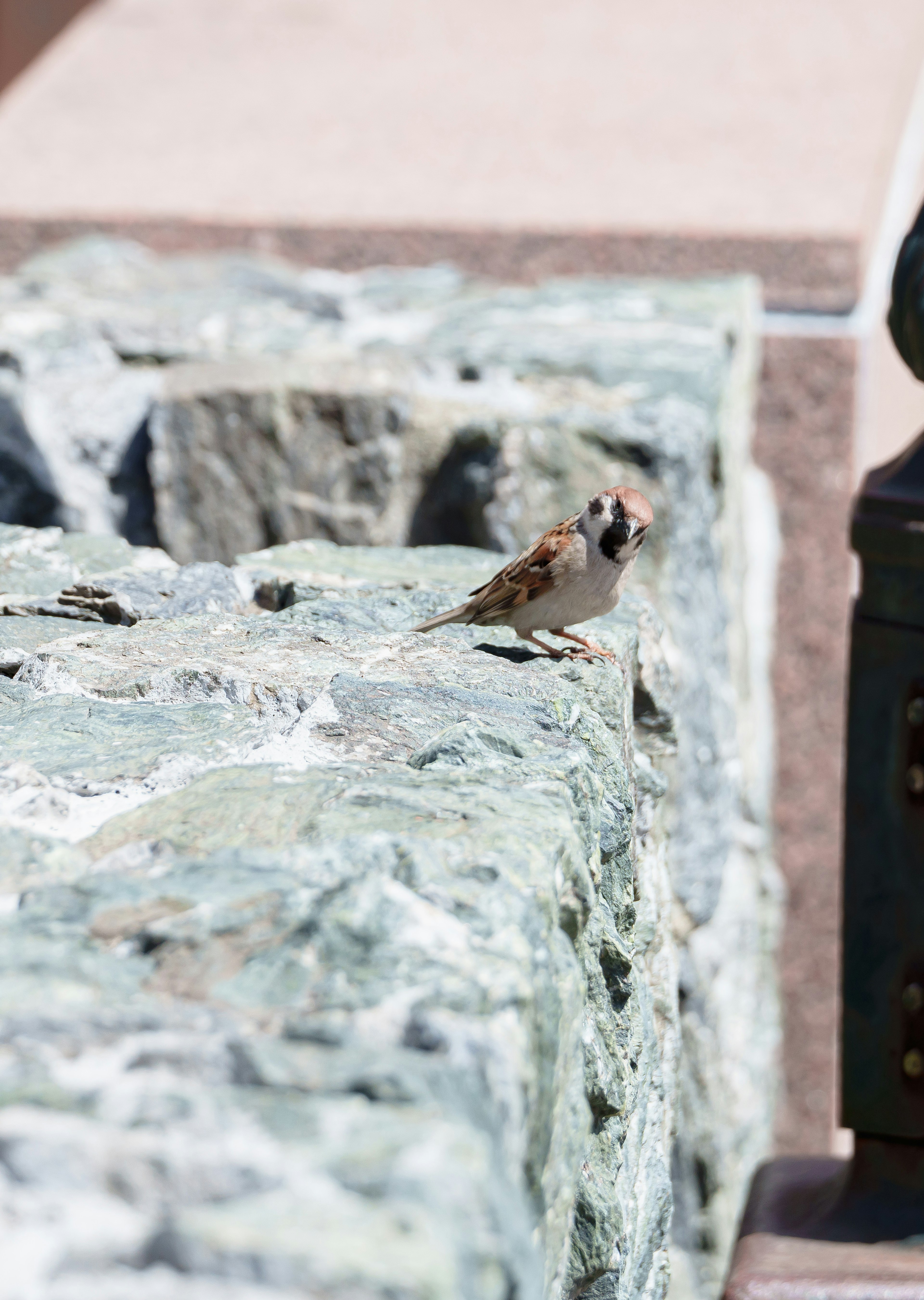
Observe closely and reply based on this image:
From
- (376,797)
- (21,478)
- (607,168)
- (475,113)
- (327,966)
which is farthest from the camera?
(475,113)

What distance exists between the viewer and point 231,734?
159 cm

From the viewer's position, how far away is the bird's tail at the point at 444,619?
2.01 m

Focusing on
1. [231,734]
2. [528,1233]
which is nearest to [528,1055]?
[528,1233]

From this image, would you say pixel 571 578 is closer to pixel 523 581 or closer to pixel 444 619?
pixel 523 581

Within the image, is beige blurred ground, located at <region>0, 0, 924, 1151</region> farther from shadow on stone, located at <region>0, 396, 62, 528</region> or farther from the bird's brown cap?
the bird's brown cap

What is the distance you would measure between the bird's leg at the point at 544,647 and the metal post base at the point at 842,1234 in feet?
4.23

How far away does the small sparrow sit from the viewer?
1.97m

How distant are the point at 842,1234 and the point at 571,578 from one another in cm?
153

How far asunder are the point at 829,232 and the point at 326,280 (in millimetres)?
1484

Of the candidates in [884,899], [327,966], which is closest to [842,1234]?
[884,899]

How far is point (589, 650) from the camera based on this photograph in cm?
197

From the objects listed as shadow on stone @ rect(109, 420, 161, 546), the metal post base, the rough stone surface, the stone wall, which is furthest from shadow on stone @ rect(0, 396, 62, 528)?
the metal post base

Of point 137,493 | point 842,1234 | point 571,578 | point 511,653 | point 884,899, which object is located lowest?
point 842,1234

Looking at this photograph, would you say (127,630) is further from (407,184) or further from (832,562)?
(407,184)
